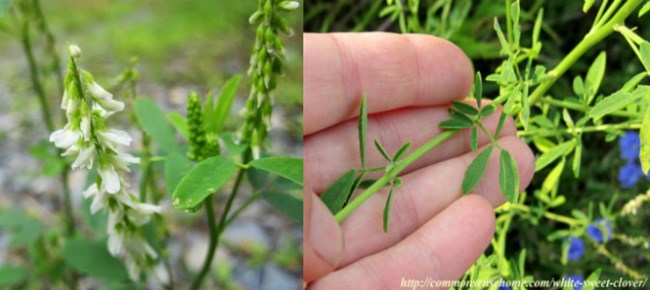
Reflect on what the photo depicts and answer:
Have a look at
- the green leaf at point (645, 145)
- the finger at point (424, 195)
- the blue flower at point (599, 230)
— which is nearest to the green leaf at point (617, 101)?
the green leaf at point (645, 145)

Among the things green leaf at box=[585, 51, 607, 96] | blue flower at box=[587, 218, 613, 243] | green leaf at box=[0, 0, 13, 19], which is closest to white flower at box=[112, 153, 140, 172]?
green leaf at box=[0, 0, 13, 19]

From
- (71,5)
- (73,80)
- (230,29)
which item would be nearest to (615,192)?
(73,80)

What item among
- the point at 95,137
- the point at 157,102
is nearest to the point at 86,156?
the point at 95,137

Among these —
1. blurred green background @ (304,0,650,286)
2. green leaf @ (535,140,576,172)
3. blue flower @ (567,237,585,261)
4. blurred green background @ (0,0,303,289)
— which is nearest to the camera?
green leaf @ (535,140,576,172)

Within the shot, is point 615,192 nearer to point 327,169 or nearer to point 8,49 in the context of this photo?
point 327,169

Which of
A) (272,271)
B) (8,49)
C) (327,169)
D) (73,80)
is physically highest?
(73,80)

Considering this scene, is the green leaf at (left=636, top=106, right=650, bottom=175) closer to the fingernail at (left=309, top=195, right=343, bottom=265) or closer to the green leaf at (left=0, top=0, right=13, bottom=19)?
the fingernail at (left=309, top=195, right=343, bottom=265)

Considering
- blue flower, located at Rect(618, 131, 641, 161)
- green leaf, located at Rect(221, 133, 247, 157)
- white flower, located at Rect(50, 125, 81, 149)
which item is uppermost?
white flower, located at Rect(50, 125, 81, 149)
